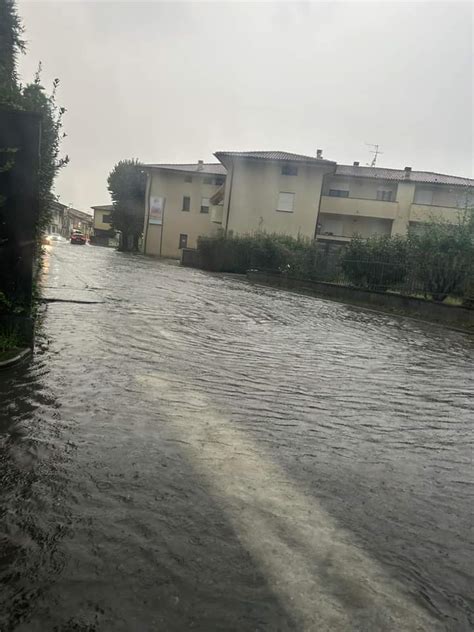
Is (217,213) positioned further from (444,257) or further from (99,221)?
(99,221)

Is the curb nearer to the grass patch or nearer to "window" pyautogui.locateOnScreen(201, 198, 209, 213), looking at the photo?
the grass patch

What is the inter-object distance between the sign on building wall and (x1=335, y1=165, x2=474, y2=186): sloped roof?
54.8 feet

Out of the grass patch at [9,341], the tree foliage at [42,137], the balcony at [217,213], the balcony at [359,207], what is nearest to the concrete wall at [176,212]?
the balcony at [217,213]

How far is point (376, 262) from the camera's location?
60.3 ft

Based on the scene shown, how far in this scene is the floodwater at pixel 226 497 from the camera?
6.82 ft

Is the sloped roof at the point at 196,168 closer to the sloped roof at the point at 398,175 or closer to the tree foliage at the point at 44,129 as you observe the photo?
the sloped roof at the point at 398,175

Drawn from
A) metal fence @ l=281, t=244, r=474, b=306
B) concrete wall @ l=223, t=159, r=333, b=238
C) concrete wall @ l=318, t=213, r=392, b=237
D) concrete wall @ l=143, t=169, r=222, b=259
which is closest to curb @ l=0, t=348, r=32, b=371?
metal fence @ l=281, t=244, r=474, b=306

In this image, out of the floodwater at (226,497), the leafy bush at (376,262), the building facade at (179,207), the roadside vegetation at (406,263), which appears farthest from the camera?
the building facade at (179,207)

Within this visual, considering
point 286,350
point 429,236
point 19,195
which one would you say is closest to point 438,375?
point 286,350

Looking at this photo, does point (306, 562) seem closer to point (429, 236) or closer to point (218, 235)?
point (429, 236)

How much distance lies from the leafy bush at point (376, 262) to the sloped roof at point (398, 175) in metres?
24.5

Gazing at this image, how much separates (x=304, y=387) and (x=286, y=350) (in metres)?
2.13

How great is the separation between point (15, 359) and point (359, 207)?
38585 mm

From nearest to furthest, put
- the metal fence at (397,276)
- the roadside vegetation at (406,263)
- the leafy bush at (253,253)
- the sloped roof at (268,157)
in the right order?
the roadside vegetation at (406,263) → the metal fence at (397,276) → the leafy bush at (253,253) → the sloped roof at (268,157)
